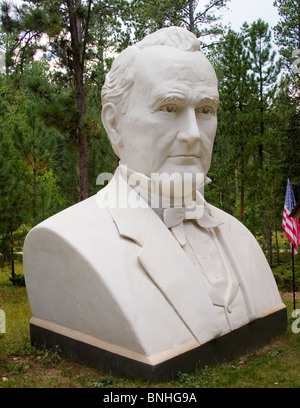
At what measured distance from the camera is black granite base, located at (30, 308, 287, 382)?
3316mm

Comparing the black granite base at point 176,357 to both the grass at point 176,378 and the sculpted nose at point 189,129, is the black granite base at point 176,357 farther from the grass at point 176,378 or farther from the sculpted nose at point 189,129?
the sculpted nose at point 189,129

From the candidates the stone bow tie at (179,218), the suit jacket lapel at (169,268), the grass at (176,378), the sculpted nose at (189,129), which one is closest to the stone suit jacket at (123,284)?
the suit jacket lapel at (169,268)

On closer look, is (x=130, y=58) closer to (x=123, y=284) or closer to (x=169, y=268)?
(x=169, y=268)

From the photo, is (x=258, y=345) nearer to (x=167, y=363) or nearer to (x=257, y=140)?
(x=167, y=363)

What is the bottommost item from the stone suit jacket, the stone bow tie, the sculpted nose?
the stone suit jacket

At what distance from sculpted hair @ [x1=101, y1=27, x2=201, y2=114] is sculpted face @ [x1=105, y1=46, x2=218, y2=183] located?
0.22ft

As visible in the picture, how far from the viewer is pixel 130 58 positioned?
3.98 m

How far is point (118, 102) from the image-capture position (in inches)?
160

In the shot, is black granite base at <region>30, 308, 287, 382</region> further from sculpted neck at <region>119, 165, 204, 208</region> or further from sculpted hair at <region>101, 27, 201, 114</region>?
sculpted hair at <region>101, 27, 201, 114</region>

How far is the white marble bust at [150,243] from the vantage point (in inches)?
135

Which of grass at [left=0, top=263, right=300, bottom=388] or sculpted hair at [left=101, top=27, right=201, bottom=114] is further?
sculpted hair at [left=101, top=27, right=201, bottom=114]

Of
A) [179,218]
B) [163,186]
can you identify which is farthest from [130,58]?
[179,218]

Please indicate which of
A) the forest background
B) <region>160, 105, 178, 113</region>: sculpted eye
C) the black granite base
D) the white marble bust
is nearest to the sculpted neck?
the white marble bust

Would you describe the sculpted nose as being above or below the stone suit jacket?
above
